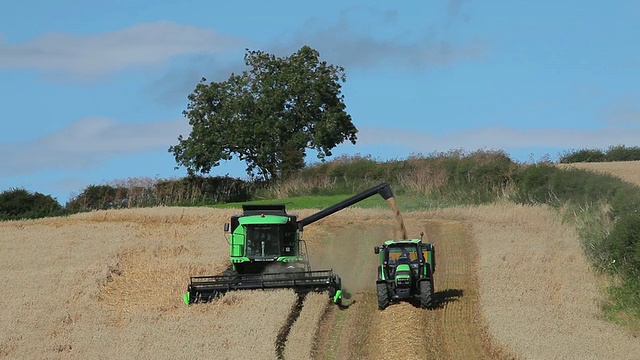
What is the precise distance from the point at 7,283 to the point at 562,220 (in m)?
25.1

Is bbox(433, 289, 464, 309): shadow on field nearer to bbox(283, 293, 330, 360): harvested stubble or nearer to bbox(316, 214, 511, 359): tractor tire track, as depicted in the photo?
bbox(316, 214, 511, 359): tractor tire track

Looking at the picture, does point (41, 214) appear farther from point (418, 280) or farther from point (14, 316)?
point (418, 280)

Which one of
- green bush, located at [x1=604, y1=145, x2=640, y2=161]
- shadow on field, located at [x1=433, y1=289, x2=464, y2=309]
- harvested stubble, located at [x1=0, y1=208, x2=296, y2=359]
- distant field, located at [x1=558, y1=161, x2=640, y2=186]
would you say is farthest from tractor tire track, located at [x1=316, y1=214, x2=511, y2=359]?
green bush, located at [x1=604, y1=145, x2=640, y2=161]

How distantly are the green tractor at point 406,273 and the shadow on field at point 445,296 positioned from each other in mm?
1008

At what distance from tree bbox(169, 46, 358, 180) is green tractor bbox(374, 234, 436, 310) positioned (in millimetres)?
47487

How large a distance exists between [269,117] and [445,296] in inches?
1900

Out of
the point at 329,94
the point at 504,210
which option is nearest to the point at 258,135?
the point at 329,94

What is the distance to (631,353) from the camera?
25906 millimetres

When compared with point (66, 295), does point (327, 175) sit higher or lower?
higher

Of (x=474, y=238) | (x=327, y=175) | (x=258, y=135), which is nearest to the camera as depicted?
(x=474, y=238)

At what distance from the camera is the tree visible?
81.1m

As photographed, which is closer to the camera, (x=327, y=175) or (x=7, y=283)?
(x=7, y=283)

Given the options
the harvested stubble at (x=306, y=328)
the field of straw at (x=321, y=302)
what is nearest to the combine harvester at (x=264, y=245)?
the harvested stubble at (x=306, y=328)

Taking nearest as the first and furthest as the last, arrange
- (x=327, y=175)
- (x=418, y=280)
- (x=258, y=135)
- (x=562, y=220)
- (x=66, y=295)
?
(x=418, y=280) < (x=66, y=295) < (x=562, y=220) < (x=327, y=175) < (x=258, y=135)
